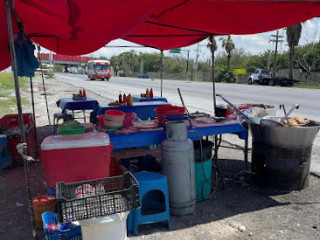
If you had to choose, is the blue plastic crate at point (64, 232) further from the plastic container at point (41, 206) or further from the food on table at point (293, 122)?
the food on table at point (293, 122)

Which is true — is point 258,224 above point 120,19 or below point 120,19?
below

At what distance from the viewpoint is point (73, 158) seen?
3203 millimetres

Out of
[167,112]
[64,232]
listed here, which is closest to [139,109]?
[167,112]

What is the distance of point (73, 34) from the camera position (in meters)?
4.12

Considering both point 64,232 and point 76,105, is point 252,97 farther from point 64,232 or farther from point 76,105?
point 64,232

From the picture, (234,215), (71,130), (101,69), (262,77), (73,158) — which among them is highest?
(101,69)

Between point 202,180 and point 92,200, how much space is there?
194cm

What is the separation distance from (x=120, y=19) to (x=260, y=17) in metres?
2.16

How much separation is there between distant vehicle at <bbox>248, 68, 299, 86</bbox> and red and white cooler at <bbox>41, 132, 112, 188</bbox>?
30442mm

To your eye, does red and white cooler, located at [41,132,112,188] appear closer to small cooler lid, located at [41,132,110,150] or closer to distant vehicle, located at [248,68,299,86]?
small cooler lid, located at [41,132,110,150]

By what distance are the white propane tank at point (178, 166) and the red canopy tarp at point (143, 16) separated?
4.63ft

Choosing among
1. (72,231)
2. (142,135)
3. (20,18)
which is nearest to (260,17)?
(142,135)

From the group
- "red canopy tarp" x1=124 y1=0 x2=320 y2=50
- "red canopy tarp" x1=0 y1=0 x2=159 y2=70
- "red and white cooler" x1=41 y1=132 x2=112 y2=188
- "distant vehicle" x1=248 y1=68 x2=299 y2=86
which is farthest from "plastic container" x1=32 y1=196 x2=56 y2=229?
"distant vehicle" x1=248 y1=68 x2=299 y2=86

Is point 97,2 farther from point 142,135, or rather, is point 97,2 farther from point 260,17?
point 260,17
